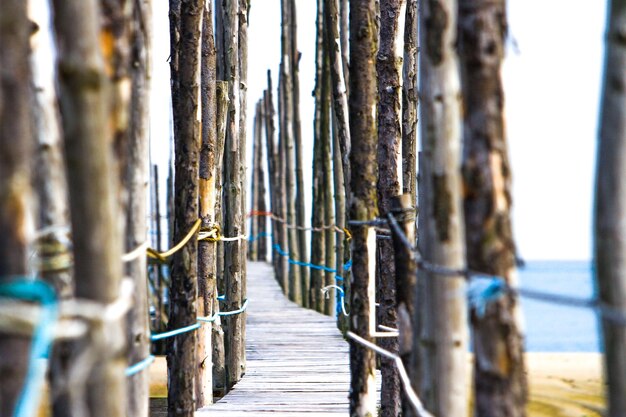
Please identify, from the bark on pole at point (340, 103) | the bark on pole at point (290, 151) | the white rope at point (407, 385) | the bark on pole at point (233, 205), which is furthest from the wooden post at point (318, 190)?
the white rope at point (407, 385)

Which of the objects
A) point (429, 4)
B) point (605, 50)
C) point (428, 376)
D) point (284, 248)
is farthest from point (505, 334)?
point (284, 248)

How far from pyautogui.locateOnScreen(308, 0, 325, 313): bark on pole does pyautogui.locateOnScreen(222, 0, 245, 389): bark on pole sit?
11.9 feet

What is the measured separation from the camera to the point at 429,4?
3117mm

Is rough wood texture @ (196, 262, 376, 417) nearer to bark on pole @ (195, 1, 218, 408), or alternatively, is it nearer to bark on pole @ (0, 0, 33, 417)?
bark on pole @ (195, 1, 218, 408)

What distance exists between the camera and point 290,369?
748cm

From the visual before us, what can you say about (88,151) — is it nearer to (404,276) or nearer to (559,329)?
(404,276)

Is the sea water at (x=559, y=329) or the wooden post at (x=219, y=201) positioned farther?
the sea water at (x=559, y=329)

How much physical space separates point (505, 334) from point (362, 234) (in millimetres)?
1739

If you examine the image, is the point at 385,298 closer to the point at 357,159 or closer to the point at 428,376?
the point at 357,159

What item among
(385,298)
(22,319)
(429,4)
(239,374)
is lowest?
(239,374)

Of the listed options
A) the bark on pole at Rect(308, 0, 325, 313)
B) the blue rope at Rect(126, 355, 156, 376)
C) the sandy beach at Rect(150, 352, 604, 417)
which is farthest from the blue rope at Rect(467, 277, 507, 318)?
the bark on pole at Rect(308, 0, 325, 313)

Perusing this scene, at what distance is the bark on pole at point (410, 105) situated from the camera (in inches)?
268

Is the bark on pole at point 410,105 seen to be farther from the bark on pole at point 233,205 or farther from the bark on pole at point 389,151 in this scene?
the bark on pole at point 233,205

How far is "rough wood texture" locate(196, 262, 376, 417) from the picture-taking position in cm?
596
